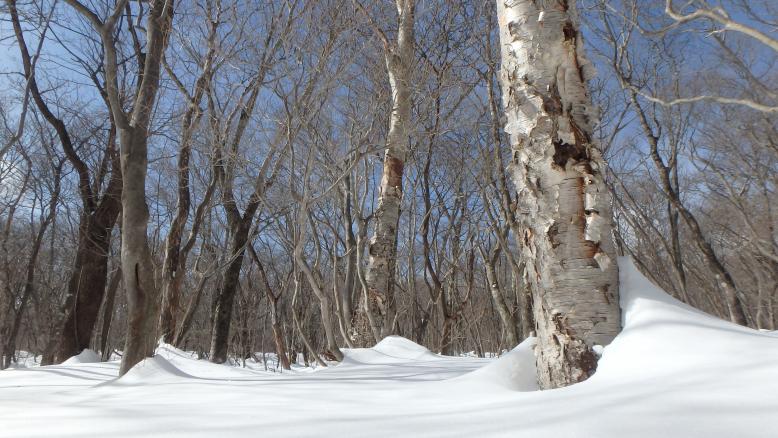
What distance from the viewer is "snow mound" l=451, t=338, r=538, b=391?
1.53m

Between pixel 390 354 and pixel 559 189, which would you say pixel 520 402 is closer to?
pixel 559 189

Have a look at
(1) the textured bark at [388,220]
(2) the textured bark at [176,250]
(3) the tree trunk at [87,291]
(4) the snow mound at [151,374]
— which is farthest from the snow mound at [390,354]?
(3) the tree trunk at [87,291]

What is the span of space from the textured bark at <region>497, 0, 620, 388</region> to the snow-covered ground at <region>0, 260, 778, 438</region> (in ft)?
0.46

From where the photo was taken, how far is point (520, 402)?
1110 millimetres

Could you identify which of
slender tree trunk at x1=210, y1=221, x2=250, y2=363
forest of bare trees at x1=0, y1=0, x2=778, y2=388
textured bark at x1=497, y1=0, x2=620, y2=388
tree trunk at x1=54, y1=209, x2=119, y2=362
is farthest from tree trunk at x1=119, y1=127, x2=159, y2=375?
tree trunk at x1=54, y1=209, x2=119, y2=362

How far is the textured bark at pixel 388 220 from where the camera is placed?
495 centimetres

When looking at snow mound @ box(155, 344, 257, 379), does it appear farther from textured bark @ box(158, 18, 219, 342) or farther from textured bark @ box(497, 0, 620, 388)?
textured bark @ box(158, 18, 219, 342)

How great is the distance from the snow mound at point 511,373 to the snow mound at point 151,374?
4.60 ft

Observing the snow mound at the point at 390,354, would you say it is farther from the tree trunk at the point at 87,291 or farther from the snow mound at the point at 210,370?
the tree trunk at the point at 87,291

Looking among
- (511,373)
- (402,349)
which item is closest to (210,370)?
(402,349)

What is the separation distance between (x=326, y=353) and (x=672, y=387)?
3557mm

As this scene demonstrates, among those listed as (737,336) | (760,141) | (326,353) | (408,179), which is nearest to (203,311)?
(408,179)

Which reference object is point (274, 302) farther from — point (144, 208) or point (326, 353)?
point (144, 208)

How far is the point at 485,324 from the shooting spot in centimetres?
1827
